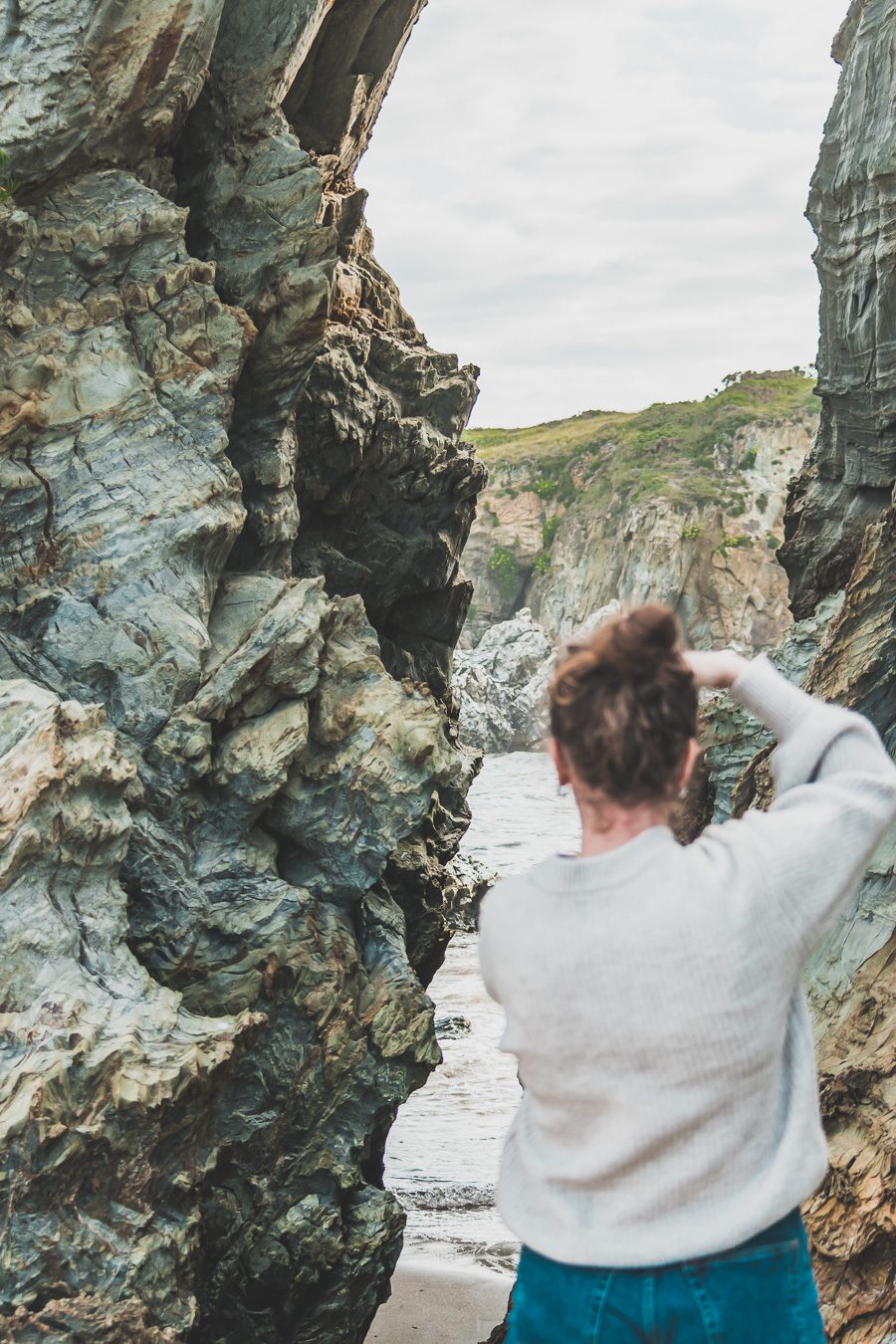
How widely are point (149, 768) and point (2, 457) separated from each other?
111 inches

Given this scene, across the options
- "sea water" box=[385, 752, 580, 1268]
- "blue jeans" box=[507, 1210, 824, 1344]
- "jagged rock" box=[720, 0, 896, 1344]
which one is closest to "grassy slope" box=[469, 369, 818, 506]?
"sea water" box=[385, 752, 580, 1268]

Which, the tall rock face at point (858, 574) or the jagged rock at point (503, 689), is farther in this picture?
the jagged rock at point (503, 689)

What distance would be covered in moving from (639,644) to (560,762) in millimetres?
276

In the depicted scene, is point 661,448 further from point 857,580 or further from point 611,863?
point 611,863

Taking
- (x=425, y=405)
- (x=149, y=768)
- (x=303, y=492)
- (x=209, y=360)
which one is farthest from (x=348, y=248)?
(x=149, y=768)

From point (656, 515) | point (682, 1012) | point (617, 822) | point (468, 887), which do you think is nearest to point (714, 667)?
point (617, 822)

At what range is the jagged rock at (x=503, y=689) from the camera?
54656 mm

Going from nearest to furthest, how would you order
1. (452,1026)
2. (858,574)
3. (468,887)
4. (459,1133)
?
(858,574) < (459,1133) < (452,1026) < (468,887)

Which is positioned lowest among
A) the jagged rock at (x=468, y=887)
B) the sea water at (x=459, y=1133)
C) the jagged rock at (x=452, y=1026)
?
the sea water at (x=459, y=1133)

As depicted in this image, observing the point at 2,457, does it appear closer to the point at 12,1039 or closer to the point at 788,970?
the point at 12,1039

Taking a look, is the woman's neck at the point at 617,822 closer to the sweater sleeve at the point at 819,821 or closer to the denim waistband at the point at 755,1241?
the sweater sleeve at the point at 819,821

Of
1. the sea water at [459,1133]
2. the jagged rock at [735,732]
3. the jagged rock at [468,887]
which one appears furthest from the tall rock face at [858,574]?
the jagged rock at [468,887]

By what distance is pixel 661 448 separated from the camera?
72.9m

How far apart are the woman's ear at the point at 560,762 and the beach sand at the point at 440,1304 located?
999cm
